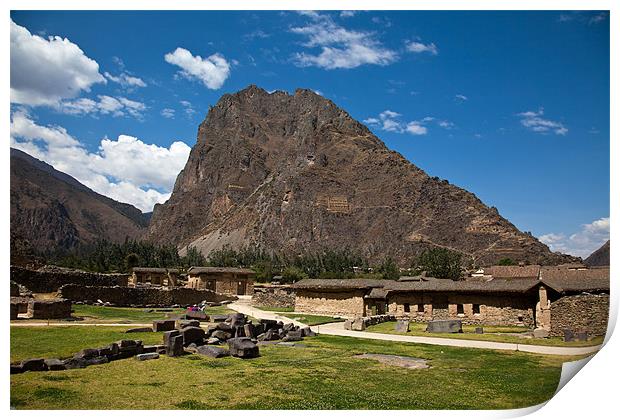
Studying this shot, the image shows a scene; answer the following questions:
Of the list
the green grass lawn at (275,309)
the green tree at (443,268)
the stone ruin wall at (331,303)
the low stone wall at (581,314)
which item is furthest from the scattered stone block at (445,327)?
the green tree at (443,268)

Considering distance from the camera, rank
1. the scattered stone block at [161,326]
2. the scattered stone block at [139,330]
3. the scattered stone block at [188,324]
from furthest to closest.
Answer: the scattered stone block at [161,326] < the scattered stone block at [188,324] < the scattered stone block at [139,330]

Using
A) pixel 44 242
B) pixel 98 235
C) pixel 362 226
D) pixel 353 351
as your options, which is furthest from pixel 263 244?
pixel 353 351

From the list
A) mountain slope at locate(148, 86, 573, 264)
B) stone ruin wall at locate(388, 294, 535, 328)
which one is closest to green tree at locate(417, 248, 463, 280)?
stone ruin wall at locate(388, 294, 535, 328)

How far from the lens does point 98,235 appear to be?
19838cm

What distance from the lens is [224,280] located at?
206 ft

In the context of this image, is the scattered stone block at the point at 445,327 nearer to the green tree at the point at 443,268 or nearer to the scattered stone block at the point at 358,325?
the scattered stone block at the point at 358,325

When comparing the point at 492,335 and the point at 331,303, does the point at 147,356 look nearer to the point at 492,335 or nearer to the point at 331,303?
the point at 492,335

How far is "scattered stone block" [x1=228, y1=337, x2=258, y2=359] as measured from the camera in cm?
1575

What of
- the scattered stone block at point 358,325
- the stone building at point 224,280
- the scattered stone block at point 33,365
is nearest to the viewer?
the scattered stone block at point 33,365

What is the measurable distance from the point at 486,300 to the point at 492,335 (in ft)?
17.2

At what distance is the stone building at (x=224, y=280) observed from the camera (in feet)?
204

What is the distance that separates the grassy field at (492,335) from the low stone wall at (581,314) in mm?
629

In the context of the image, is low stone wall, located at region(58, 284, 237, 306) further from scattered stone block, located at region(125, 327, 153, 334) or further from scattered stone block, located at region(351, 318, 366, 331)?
scattered stone block, located at region(351, 318, 366, 331)
